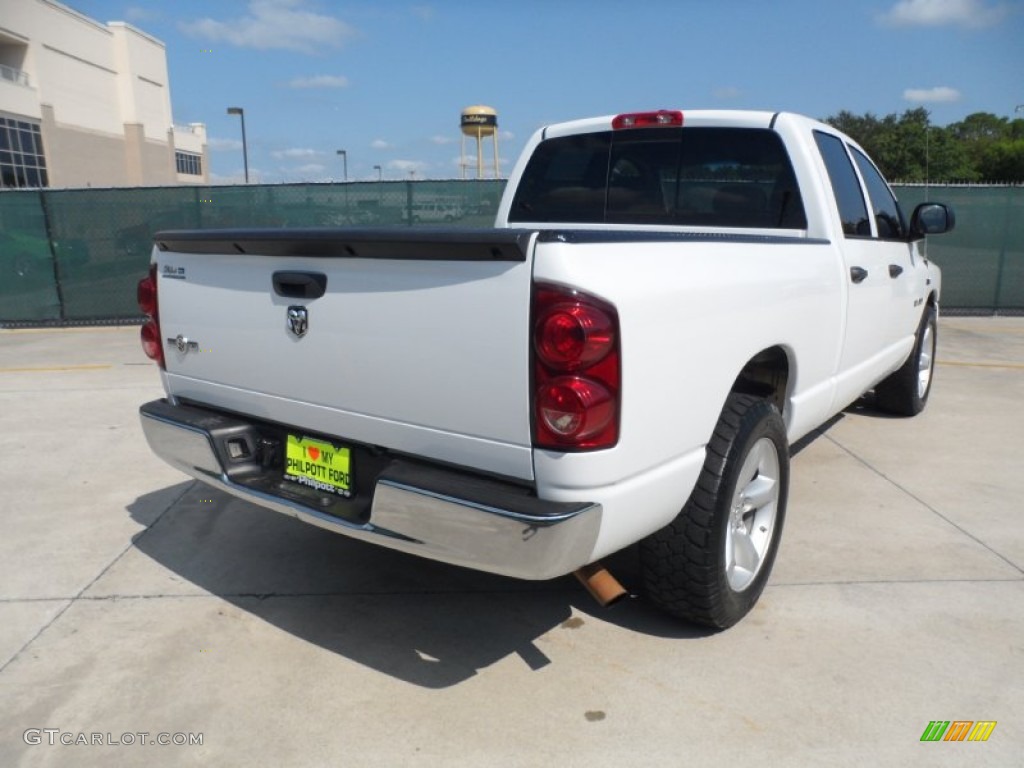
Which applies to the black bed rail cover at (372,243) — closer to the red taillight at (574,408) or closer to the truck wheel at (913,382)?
the red taillight at (574,408)

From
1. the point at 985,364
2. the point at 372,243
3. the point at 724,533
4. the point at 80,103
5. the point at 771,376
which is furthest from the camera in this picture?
the point at 80,103

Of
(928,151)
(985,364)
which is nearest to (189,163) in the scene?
(928,151)

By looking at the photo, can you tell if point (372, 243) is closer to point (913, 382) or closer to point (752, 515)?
point (752, 515)

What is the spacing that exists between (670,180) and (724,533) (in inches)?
82.6

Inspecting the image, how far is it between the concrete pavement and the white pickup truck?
35 cm

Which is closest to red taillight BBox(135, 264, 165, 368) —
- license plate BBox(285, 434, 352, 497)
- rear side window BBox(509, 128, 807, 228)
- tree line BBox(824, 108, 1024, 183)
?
license plate BBox(285, 434, 352, 497)

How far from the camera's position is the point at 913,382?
623cm

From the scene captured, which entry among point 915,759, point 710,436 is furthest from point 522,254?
point 915,759

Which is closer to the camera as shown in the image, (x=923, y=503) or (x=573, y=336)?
(x=573, y=336)

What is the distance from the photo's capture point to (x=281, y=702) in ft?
9.22

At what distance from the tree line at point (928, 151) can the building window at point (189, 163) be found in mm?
47429

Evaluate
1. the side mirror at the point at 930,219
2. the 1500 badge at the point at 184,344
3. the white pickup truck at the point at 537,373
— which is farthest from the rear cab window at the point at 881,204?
the 1500 badge at the point at 184,344

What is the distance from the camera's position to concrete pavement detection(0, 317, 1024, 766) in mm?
2609
